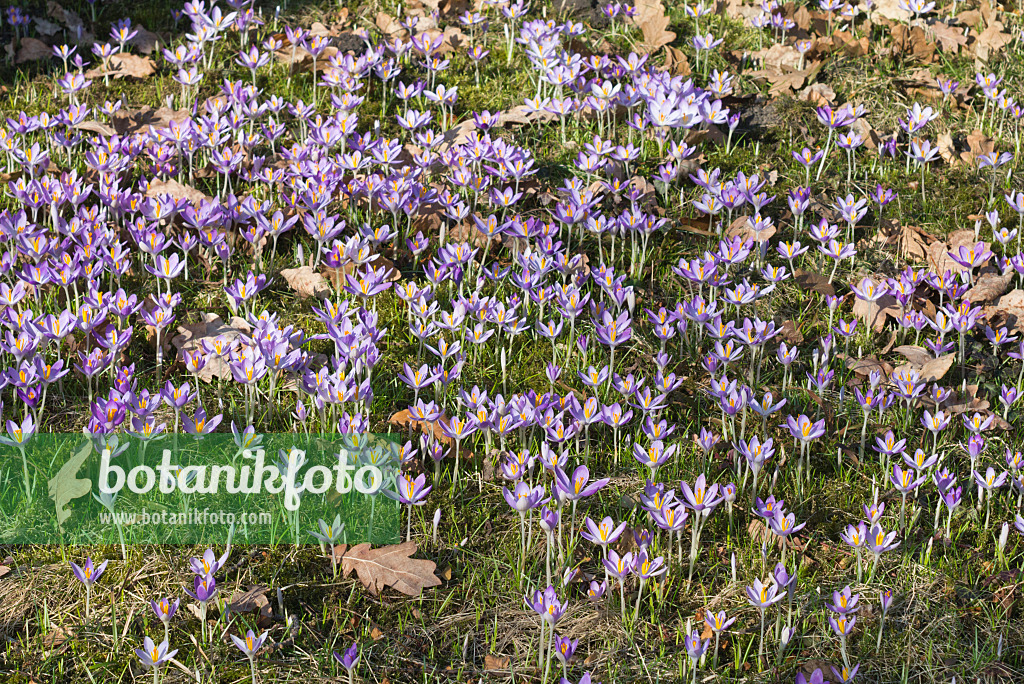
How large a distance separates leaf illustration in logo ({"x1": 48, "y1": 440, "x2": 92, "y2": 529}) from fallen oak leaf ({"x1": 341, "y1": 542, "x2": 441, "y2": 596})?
758mm

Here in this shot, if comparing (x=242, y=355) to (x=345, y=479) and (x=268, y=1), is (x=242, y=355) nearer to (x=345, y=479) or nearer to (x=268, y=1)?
(x=345, y=479)

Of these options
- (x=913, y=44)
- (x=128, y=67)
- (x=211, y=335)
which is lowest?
(x=211, y=335)

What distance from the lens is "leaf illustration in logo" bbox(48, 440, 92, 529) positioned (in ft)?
8.84

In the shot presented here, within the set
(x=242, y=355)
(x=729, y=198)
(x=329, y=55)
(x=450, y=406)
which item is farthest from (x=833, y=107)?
(x=242, y=355)

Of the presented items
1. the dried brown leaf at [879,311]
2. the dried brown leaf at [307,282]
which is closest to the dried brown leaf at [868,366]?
the dried brown leaf at [879,311]

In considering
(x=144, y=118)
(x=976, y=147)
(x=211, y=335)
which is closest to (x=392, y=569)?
(x=211, y=335)

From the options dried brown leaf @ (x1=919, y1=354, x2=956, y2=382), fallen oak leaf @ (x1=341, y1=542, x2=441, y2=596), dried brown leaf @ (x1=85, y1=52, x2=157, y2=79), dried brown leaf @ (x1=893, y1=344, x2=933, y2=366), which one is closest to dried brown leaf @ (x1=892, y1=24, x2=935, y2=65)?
dried brown leaf @ (x1=893, y1=344, x2=933, y2=366)

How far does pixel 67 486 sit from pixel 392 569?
0.93 metres

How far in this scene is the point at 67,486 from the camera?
271 cm

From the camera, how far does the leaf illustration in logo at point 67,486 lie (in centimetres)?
270

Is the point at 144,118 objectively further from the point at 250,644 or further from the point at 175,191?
the point at 250,644

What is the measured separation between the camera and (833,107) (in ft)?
16.4

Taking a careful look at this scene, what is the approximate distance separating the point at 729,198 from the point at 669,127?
0.83 meters

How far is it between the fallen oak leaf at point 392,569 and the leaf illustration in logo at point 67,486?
758 millimetres
